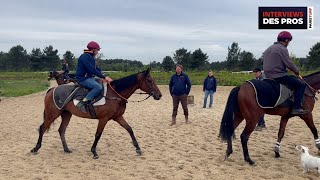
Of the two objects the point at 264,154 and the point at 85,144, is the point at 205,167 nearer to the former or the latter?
the point at 264,154

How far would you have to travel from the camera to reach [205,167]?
656 cm

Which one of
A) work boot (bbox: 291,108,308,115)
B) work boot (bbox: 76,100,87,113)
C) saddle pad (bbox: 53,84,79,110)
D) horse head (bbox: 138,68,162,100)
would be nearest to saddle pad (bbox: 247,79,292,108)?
work boot (bbox: 291,108,308,115)

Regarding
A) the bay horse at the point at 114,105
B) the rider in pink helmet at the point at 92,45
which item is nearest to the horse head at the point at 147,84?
the bay horse at the point at 114,105

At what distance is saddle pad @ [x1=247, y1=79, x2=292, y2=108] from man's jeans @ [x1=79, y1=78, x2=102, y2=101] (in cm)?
326

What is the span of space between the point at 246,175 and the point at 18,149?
5393 millimetres

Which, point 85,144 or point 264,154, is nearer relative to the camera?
point 264,154

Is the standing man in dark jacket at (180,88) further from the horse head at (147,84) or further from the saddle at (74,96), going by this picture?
the saddle at (74,96)

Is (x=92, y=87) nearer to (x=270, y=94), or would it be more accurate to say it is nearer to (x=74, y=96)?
(x=74, y=96)

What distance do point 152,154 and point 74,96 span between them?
7.18ft

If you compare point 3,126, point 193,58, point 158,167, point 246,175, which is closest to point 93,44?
point 158,167

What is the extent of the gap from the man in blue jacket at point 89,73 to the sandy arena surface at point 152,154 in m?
1.34

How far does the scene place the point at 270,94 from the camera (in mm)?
6773

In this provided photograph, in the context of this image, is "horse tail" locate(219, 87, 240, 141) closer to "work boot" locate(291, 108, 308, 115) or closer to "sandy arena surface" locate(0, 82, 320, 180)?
"sandy arena surface" locate(0, 82, 320, 180)

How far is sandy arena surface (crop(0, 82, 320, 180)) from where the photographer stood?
6211mm
